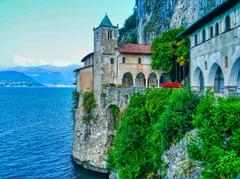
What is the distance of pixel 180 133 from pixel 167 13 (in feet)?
168

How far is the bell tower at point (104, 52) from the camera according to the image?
45.7 m

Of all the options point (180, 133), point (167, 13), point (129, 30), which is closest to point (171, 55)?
point (167, 13)

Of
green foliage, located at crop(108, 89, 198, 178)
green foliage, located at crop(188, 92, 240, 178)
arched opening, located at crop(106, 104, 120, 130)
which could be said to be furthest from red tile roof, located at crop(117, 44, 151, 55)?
green foliage, located at crop(188, 92, 240, 178)

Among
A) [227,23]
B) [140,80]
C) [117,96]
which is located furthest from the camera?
[140,80]

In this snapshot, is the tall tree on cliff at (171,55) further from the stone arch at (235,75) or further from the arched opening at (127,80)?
the stone arch at (235,75)

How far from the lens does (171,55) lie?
48562mm

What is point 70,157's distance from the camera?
1973 inches

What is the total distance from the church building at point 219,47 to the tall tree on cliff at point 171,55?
20.5ft

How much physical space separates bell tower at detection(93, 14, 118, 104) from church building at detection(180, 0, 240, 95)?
12.2 m

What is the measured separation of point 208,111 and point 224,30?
1329 centimetres

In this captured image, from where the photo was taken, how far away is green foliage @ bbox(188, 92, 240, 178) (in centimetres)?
1486

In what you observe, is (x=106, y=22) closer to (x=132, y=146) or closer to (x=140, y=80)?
(x=140, y=80)

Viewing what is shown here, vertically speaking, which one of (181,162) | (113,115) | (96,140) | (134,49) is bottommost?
(96,140)

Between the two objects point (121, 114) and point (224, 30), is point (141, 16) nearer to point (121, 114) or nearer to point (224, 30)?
point (121, 114)
